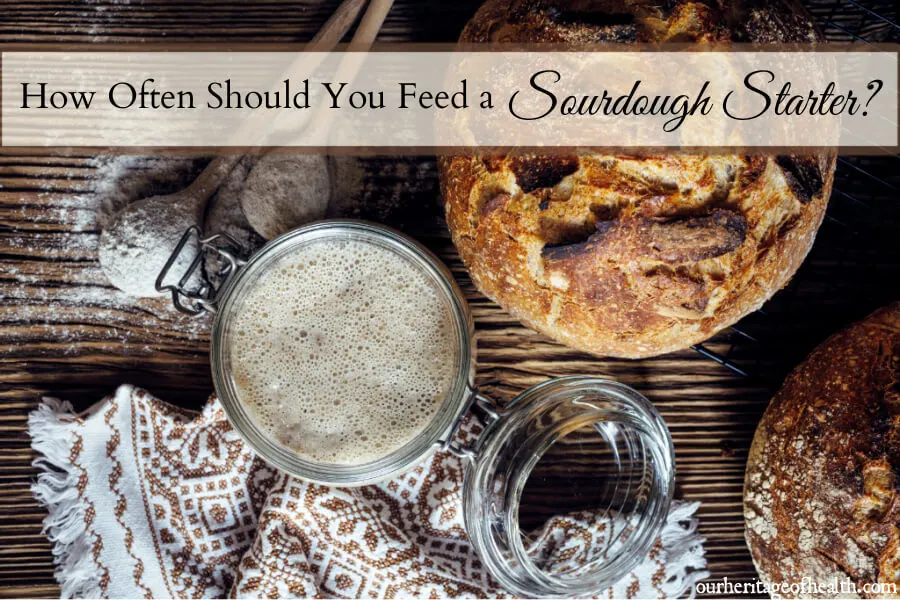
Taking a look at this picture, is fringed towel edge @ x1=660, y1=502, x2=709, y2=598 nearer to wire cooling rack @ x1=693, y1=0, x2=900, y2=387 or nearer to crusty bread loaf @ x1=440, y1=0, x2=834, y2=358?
wire cooling rack @ x1=693, y1=0, x2=900, y2=387

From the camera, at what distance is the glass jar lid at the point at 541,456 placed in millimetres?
1059

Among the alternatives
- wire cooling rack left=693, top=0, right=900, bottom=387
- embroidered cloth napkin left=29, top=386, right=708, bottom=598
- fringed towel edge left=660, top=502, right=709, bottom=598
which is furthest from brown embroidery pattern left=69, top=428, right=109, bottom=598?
wire cooling rack left=693, top=0, right=900, bottom=387

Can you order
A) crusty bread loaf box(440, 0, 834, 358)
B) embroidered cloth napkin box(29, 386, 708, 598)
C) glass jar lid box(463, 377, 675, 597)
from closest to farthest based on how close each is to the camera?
crusty bread loaf box(440, 0, 834, 358)
glass jar lid box(463, 377, 675, 597)
embroidered cloth napkin box(29, 386, 708, 598)

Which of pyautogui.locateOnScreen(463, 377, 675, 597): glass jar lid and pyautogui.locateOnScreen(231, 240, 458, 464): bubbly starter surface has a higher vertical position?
pyautogui.locateOnScreen(231, 240, 458, 464): bubbly starter surface

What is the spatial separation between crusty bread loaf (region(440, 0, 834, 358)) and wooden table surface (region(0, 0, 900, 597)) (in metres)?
0.32

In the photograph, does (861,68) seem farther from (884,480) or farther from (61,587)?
(61,587)

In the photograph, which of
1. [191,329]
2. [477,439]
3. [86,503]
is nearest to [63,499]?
[86,503]

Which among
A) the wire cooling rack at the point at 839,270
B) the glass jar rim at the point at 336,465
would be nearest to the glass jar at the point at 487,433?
the glass jar rim at the point at 336,465

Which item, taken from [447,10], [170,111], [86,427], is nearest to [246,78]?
[170,111]

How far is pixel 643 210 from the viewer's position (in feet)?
2.92

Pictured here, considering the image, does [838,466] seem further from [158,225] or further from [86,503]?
[86,503]

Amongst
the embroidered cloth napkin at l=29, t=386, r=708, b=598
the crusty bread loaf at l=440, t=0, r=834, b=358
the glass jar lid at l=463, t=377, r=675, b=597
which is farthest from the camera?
the embroidered cloth napkin at l=29, t=386, r=708, b=598

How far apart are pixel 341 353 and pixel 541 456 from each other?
1.12 ft

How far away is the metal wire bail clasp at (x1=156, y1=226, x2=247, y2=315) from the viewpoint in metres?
1.09
